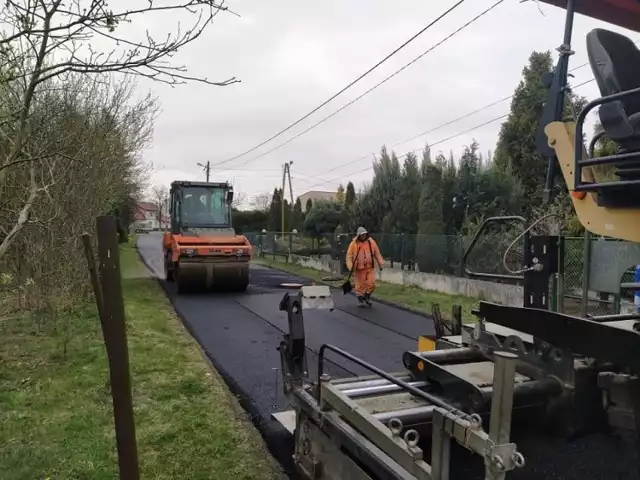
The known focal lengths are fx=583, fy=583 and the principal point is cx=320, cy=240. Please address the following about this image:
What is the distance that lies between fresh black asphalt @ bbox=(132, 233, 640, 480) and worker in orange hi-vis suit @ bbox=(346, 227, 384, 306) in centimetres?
31

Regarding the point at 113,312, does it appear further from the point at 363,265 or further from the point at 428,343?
the point at 363,265

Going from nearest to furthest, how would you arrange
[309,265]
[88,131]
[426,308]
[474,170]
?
[88,131] → [426,308] → [474,170] → [309,265]

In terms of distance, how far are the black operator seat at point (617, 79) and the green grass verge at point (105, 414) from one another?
109 inches

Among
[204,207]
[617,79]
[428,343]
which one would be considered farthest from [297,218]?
[617,79]

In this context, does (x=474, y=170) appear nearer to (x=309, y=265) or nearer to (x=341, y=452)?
(x=309, y=265)

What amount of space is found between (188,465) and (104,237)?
80.9 inches

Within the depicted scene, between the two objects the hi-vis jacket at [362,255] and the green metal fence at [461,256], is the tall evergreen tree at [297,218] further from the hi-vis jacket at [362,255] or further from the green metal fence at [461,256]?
the hi-vis jacket at [362,255]

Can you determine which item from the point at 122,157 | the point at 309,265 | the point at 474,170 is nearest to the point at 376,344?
the point at 122,157

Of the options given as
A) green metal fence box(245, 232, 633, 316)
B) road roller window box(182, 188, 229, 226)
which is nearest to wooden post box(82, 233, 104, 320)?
green metal fence box(245, 232, 633, 316)

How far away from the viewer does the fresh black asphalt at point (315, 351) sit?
9.02ft

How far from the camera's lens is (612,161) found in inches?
97.0

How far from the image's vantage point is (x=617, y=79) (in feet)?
9.13

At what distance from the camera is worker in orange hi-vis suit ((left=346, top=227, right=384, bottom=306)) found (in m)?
11.2

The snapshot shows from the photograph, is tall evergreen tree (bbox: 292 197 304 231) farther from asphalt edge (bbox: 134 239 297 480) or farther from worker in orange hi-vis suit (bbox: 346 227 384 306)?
asphalt edge (bbox: 134 239 297 480)
